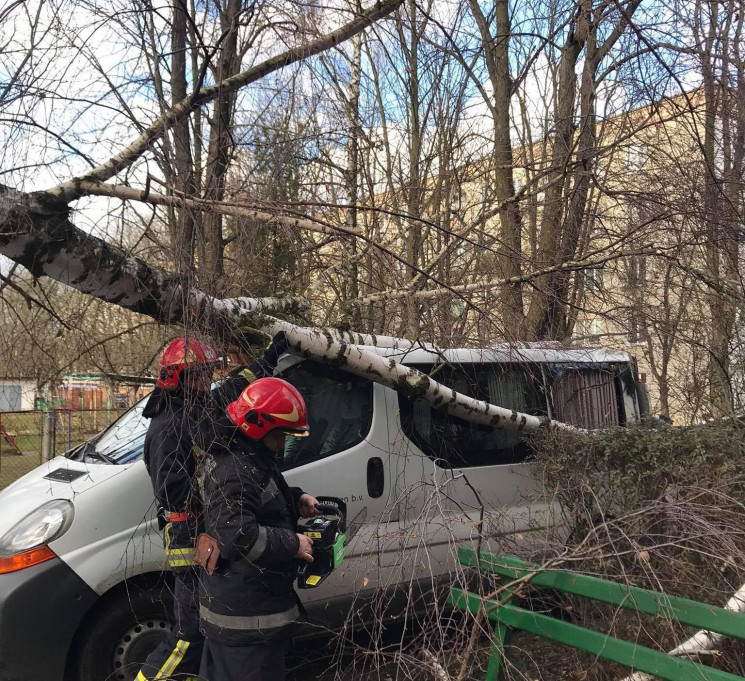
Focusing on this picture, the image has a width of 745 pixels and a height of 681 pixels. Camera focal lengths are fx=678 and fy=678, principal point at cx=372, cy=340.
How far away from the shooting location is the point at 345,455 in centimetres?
425

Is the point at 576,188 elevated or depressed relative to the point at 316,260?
elevated

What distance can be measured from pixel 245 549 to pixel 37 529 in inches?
57.5

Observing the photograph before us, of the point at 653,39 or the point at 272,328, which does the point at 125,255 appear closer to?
the point at 272,328

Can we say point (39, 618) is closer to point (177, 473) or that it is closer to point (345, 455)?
→ point (177, 473)

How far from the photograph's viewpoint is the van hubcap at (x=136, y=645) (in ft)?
12.1

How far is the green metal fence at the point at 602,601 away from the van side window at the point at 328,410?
1.21 m

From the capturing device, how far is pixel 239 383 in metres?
3.77

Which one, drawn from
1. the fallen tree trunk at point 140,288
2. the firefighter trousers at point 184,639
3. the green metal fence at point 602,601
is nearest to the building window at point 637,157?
the fallen tree trunk at point 140,288

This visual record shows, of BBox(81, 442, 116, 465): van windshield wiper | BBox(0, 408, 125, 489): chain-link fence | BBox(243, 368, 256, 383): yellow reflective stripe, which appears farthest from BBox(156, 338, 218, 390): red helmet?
BBox(0, 408, 125, 489): chain-link fence

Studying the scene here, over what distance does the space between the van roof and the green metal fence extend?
1.68 metres

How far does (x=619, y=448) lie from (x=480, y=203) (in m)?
4.04

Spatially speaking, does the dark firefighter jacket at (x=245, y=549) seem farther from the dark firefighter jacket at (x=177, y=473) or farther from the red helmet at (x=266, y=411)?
the dark firefighter jacket at (x=177, y=473)

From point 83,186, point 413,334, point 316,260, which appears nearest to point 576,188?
point 413,334

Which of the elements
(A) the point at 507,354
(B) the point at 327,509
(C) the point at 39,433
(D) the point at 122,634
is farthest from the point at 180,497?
(C) the point at 39,433
